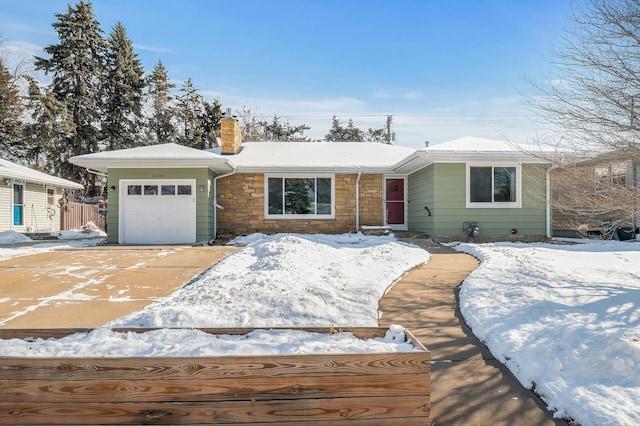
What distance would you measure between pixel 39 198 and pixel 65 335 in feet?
61.2

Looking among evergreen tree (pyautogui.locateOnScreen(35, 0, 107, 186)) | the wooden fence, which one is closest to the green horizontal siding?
the wooden fence

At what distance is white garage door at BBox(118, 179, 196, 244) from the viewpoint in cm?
1196

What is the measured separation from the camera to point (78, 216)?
21.2 meters

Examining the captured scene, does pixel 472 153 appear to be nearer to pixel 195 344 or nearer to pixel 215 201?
pixel 215 201

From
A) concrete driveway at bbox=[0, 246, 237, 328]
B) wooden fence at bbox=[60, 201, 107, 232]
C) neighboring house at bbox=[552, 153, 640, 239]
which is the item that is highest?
neighboring house at bbox=[552, 153, 640, 239]

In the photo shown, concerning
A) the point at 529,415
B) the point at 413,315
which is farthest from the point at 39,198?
the point at 529,415

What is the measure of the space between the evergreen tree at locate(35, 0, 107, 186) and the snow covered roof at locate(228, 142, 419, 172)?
643 inches

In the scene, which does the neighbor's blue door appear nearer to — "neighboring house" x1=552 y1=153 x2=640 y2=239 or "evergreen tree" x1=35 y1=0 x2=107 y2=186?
"evergreen tree" x1=35 y1=0 x2=107 y2=186

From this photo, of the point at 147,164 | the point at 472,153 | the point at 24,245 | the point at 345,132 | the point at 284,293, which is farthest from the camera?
the point at 345,132

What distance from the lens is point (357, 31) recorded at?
11.7 meters

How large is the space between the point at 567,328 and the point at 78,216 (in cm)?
2313

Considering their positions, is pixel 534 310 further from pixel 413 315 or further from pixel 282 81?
pixel 282 81

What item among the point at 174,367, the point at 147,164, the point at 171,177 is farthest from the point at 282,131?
the point at 174,367

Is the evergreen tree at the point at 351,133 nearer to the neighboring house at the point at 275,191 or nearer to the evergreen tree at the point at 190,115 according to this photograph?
the evergreen tree at the point at 190,115
